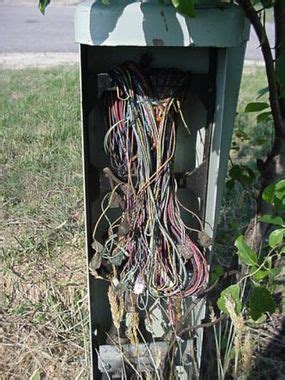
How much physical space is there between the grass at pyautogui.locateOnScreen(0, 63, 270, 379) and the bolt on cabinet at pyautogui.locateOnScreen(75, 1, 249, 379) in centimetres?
38

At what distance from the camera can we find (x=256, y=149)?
3.89m

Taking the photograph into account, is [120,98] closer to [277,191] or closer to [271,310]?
[277,191]

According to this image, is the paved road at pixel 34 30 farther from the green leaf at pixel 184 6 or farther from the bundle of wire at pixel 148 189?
the green leaf at pixel 184 6

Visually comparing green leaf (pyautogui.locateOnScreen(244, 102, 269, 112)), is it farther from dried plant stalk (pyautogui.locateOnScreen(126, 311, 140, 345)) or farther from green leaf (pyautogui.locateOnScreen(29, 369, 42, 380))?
green leaf (pyautogui.locateOnScreen(29, 369, 42, 380))

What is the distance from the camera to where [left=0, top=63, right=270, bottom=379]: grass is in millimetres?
2123

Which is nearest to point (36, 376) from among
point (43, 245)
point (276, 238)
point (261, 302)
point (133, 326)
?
point (133, 326)

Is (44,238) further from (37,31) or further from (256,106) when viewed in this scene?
(37,31)

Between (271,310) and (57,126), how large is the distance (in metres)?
2.68

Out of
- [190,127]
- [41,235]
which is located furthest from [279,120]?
[41,235]

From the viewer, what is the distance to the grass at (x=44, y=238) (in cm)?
212

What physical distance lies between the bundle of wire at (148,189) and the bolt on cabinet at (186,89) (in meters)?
0.06

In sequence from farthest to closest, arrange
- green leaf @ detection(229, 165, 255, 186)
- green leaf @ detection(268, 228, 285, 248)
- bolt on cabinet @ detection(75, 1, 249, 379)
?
green leaf @ detection(229, 165, 255, 186)
green leaf @ detection(268, 228, 285, 248)
bolt on cabinet @ detection(75, 1, 249, 379)

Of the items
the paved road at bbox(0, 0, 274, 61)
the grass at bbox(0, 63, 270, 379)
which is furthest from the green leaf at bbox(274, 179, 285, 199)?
the paved road at bbox(0, 0, 274, 61)

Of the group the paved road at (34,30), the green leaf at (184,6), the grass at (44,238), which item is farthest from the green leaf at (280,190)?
the paved road at (34,30)
